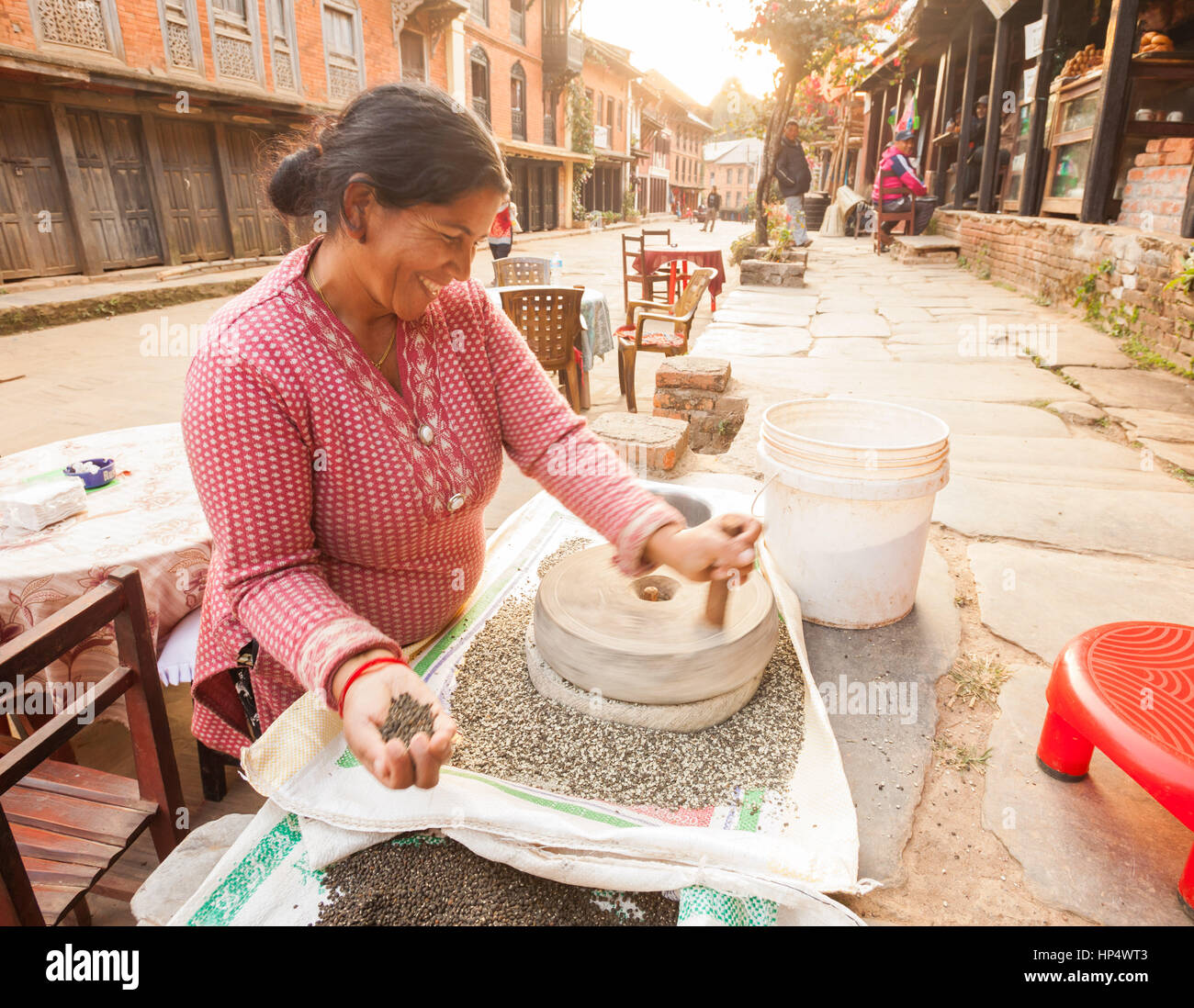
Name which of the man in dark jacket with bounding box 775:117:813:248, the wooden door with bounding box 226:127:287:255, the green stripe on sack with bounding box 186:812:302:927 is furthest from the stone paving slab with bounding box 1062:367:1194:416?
the wooden door with bounding box 226:127:287:255

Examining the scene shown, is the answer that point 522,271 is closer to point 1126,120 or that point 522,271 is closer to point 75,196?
point 1126,120

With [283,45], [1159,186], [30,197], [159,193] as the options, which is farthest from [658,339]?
[283,45]

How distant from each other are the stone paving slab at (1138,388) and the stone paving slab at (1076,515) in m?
1.53

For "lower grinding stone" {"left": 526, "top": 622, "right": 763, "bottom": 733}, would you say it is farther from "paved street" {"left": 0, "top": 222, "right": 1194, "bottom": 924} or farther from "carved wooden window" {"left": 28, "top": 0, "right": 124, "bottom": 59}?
"carved wooden window" {"left": 28, "top": 0, "right": 124, "bottom": 59}

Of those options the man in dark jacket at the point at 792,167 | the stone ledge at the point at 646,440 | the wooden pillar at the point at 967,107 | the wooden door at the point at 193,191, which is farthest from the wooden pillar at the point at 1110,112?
the wooden door at the point at 193,191

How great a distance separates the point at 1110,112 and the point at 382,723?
809cm

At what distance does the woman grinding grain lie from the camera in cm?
125

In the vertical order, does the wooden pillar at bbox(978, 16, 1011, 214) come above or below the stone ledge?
above

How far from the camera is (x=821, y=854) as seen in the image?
4.21 ft

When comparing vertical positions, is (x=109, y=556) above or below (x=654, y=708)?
above

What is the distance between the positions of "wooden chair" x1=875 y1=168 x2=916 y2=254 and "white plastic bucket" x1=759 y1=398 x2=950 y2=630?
12.4 meters

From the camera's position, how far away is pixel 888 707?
5.96 feet

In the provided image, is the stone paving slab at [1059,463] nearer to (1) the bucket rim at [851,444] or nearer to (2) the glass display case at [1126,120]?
(1) the bucket rim at [851,444]
